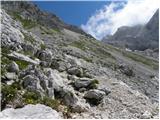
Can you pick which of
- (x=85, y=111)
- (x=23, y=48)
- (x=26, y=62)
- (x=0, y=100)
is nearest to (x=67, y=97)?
(x=85, y=111)

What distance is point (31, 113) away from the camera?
1889 cm

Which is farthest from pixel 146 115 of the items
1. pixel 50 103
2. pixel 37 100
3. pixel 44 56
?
pixel 44 56

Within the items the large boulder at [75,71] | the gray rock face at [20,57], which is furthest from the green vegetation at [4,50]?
the large boulder at [75,71]

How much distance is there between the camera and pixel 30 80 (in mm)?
23172

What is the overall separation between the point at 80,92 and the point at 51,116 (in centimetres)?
845

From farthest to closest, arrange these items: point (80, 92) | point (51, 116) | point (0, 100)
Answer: point (80, 92), point (0, 100), point (51, 116)

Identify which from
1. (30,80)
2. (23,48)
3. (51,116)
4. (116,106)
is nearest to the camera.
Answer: (51,116)

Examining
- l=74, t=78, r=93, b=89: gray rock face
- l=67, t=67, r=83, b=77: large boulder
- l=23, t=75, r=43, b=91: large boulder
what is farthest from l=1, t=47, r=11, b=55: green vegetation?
l=23, t=75, r=43, b=91: large boulder

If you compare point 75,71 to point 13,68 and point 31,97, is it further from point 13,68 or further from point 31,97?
point 31,97

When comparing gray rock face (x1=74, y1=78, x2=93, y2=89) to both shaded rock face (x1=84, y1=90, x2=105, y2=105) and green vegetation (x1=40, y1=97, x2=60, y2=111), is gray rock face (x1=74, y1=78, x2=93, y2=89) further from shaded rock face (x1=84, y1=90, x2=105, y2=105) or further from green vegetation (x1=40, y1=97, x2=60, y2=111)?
green vegetation (x1=40, y1=97, x2=60, y2=111)

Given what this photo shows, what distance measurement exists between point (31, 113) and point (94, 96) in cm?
768

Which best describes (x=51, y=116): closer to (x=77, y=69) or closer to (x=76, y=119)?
(x=76, y=119)

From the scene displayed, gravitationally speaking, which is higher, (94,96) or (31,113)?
(94,96)

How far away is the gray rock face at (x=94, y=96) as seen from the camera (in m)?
25.7
